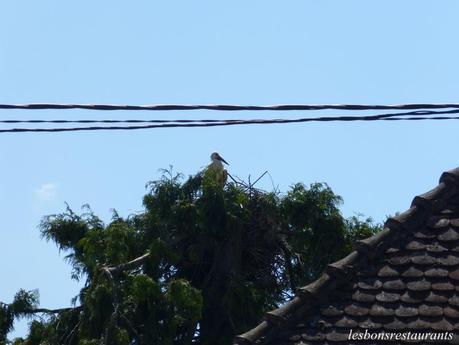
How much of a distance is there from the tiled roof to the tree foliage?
7.96 meters

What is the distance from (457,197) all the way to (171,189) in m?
9.15

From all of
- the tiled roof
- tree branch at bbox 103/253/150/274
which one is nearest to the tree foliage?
tree branch at bbox 103/253/150/274

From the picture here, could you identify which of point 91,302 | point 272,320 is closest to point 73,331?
point 91,302

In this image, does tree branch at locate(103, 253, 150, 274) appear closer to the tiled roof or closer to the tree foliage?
the tree foliage

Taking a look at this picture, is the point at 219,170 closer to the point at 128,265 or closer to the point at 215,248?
the point at 215,248

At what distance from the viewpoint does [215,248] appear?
16.4m

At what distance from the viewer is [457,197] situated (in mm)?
7562

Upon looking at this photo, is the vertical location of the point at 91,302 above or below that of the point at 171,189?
below

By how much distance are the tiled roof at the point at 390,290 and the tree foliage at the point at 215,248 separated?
7.96 m

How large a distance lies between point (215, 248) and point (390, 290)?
9.43 meters

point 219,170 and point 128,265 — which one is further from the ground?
point 219,170

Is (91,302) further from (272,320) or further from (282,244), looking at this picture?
(272,320)

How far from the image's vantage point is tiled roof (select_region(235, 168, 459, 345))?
683cm

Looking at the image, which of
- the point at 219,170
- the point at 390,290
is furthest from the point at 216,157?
the point at 390,290
